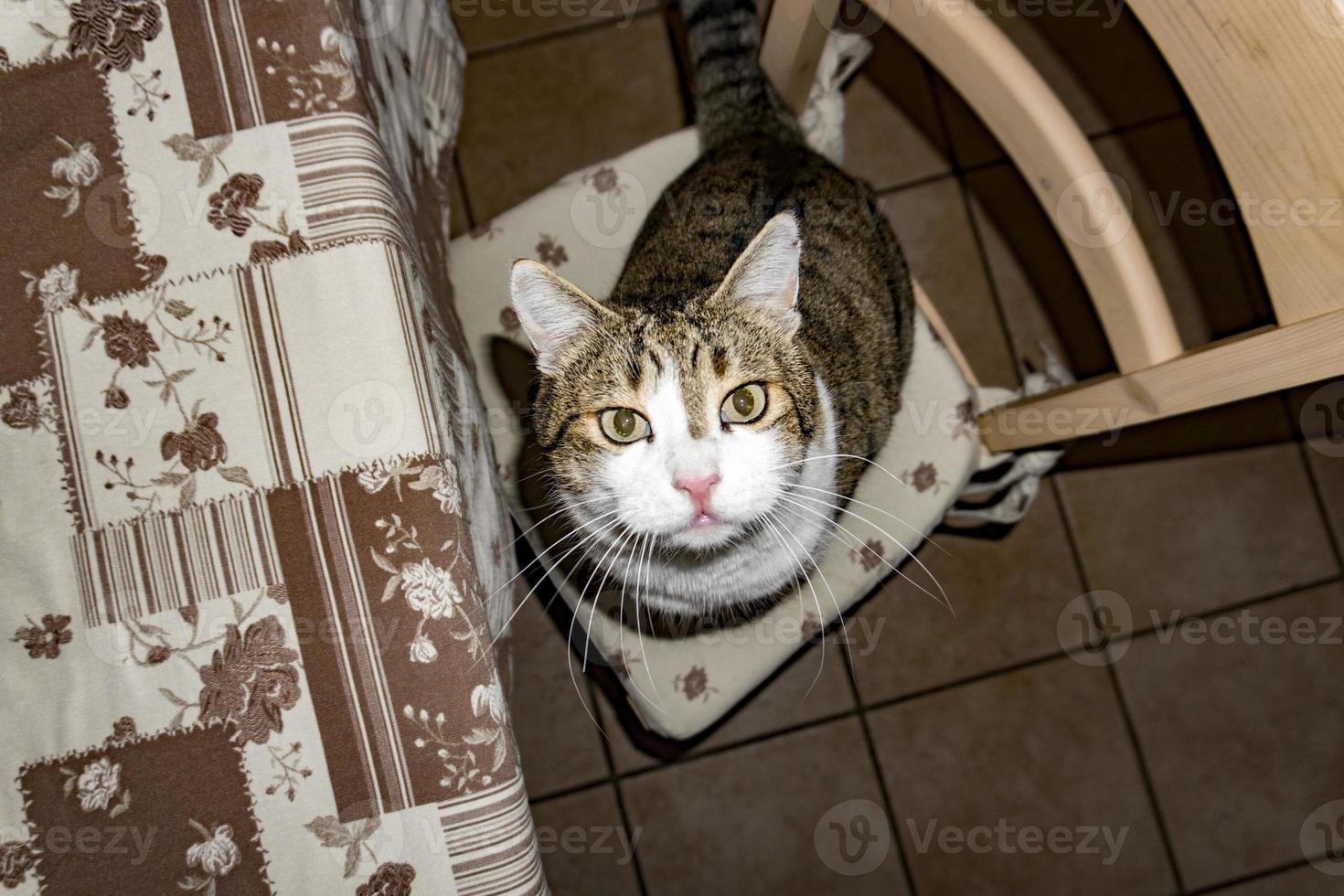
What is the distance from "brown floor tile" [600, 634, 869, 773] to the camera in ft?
6.35

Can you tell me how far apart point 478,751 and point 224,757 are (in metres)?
0.27

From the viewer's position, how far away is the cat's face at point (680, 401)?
95cm

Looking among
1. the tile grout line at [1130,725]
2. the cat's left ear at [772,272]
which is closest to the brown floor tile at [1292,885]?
the tile grout line at [1130,725]

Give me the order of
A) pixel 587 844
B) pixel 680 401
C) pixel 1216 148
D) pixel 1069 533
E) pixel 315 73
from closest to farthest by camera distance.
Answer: pixel 1216 148 < pixel 315 73 < pixel 680 401 < pixel 587 844 < pixel 1069 533

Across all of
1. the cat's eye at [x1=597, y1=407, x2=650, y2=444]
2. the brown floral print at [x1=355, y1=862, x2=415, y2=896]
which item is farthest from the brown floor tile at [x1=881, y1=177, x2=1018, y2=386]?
the brown floral print at [x1=355, y1=862, x2=415, y2=896]

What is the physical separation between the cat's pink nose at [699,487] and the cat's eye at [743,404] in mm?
116

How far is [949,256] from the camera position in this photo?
2.05 metres

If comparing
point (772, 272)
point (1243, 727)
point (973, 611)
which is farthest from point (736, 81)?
point (1243, 727)

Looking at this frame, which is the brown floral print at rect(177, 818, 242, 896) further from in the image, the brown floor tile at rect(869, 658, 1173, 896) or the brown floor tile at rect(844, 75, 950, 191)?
the brown floor tile at rect(844, 75, 950, 191)

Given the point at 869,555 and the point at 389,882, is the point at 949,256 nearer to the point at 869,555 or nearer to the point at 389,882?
the point at 869,555

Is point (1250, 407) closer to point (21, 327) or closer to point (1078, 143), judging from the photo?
point (1078, 143)

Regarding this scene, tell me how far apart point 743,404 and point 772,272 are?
0.18 meters

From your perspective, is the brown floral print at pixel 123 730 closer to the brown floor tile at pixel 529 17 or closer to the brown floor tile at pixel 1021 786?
the brown floor tile at pixel 1021 786

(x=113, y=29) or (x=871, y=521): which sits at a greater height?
(x=113, y=29)
